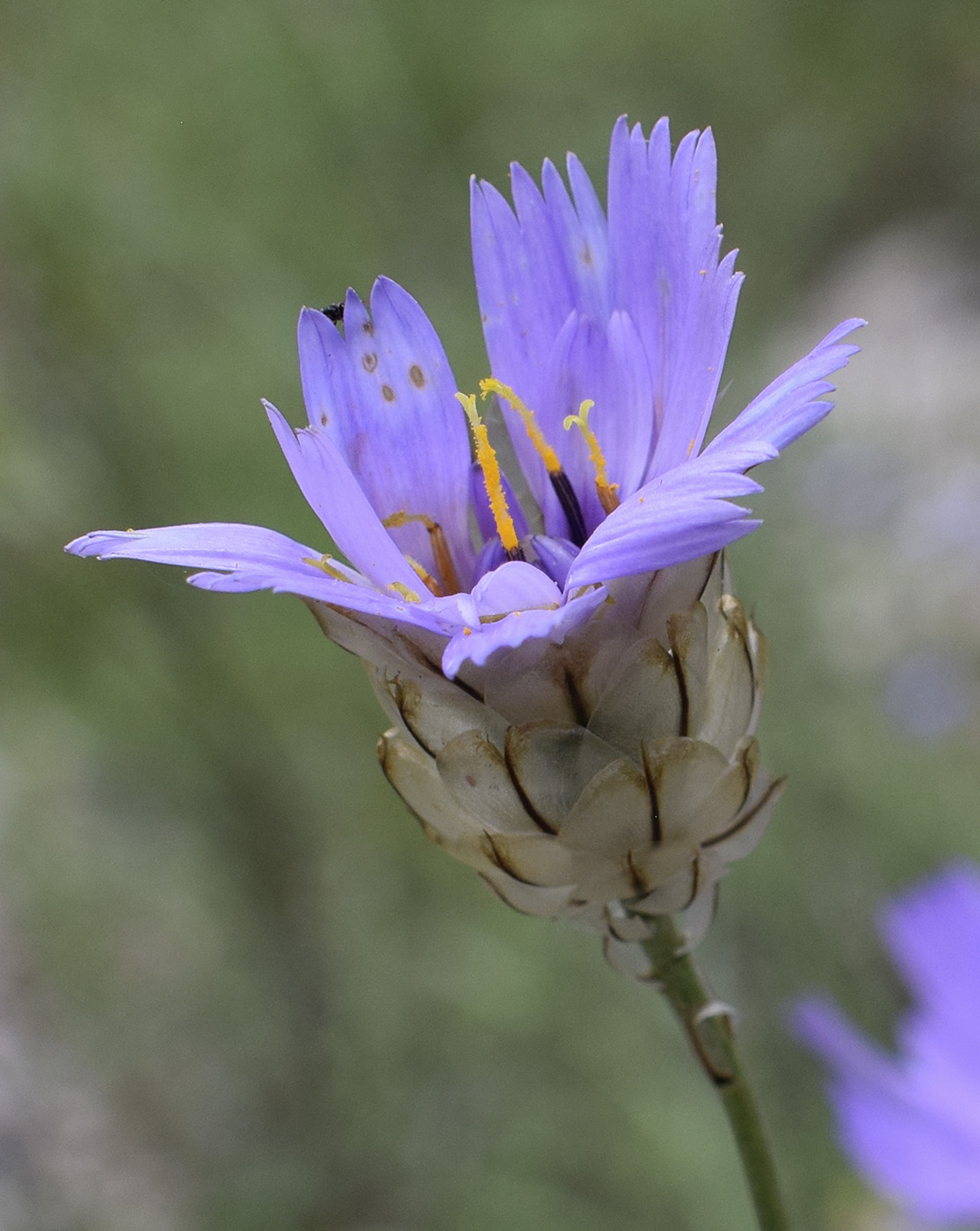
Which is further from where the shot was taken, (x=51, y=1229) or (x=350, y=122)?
(x=350, y=122)

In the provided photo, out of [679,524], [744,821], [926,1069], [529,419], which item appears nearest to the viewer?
[679,524]

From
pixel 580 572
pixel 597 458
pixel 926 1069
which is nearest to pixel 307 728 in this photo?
pixel 926 1069

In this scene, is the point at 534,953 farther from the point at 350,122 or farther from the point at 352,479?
the point at 352,479

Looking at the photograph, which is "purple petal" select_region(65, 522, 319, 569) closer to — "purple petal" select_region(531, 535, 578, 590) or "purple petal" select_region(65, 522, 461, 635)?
"purple petal" select_region(65, 522, 461, 635)

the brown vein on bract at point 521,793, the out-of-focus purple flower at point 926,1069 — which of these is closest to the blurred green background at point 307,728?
the out-of-focus purple flower at point 926,1069

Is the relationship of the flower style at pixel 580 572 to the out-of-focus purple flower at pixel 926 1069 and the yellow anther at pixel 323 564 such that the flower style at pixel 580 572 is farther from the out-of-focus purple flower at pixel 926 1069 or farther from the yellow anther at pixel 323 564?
the out-of-focus purple flower at pixel 926 1069

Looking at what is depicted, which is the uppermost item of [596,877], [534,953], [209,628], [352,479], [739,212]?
[739,212]

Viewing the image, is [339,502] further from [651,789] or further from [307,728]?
[307,728]

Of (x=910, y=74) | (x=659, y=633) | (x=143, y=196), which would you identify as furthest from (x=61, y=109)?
(x=910, y=74)
